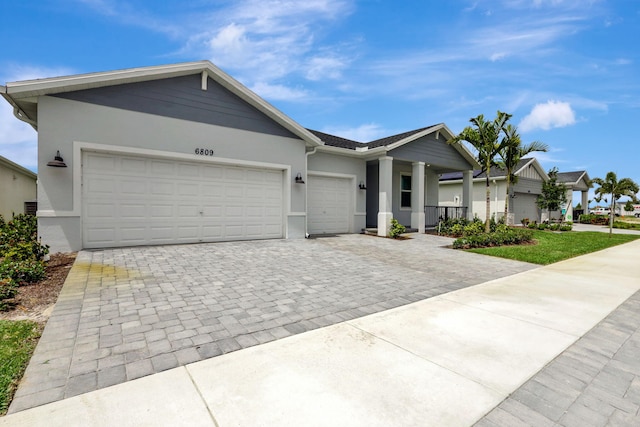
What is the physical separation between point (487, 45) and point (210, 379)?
1089 centimetres

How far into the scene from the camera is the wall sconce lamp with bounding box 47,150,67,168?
7.18m

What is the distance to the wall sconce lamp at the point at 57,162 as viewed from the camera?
283 inches

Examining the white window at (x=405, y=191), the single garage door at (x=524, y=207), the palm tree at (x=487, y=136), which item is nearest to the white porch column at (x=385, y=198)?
the white window at (x=405, y=191)

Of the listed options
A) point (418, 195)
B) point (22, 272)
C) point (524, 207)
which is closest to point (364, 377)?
point (22, 272)

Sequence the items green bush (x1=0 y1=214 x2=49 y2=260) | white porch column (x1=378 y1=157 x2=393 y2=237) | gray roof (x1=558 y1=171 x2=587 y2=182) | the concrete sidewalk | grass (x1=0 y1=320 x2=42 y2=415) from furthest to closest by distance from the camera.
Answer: gray roof (x1=558 y1=171 x2=587 y2=182), white porch column (x1=378 y1=157 x2=393 y2=237), green bush (x1=0 y1=214 x2=49 y2=260), grass (x1=0 y1=320 x2=42 y2=415), the concrete sidewalk

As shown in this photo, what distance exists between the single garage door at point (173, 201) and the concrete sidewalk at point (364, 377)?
7005mm

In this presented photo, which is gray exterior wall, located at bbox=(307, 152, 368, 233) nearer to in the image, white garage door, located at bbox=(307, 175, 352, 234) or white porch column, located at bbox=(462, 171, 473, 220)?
white garage door, located at bbox=(307, 175, 352, 234)

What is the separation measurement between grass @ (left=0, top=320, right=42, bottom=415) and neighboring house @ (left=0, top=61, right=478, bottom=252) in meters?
5.03

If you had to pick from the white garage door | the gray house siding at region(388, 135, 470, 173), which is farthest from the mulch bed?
the gray house siding at region(388, 135, 470, 173)

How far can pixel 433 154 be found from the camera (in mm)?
14812

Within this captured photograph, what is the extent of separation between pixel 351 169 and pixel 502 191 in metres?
13.6

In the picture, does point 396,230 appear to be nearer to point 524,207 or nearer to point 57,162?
point 57,162

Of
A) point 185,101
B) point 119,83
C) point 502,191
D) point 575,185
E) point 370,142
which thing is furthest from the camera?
point 575,185

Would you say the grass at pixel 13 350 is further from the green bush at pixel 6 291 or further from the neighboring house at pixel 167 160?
the neighboring house at pixel 167 160
